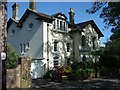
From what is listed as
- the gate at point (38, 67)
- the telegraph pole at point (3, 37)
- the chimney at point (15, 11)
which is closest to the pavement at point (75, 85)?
the gate at point (38, 67)

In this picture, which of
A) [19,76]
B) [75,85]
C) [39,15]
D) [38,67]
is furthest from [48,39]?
[19,76]

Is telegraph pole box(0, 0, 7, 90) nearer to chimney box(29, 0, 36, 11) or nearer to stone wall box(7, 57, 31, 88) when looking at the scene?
stone wall box(7, 57, 31, 88)

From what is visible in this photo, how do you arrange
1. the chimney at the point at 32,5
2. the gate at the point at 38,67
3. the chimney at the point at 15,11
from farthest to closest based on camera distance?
the chimney at the point at 15,11 < the chimney at the point at 32,5 < the gate at the point at 38,67

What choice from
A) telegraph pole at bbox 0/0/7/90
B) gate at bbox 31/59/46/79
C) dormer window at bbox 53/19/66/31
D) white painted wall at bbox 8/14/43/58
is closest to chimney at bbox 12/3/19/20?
white painted wall at bbox 8/14/43/58

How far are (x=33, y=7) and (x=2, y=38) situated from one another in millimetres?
23766

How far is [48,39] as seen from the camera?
32.8m

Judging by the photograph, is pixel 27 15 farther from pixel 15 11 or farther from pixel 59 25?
pixel 59 25

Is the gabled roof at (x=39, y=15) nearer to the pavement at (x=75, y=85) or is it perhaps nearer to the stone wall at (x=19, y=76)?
the pavement at (x=75, y=85)

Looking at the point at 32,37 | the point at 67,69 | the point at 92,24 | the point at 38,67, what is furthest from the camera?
the point at 92,24

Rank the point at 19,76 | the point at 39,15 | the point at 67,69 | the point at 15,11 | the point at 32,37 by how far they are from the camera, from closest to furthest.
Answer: the point at 19,76 < the point at 39,15 < the point at 67,69 < the point at 32,37 < the point at 15,11

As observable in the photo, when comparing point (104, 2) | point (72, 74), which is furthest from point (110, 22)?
point (72, 74)

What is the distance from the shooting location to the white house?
3228cm

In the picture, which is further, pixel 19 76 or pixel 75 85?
pixel 75 85

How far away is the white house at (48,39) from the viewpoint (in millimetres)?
32281
